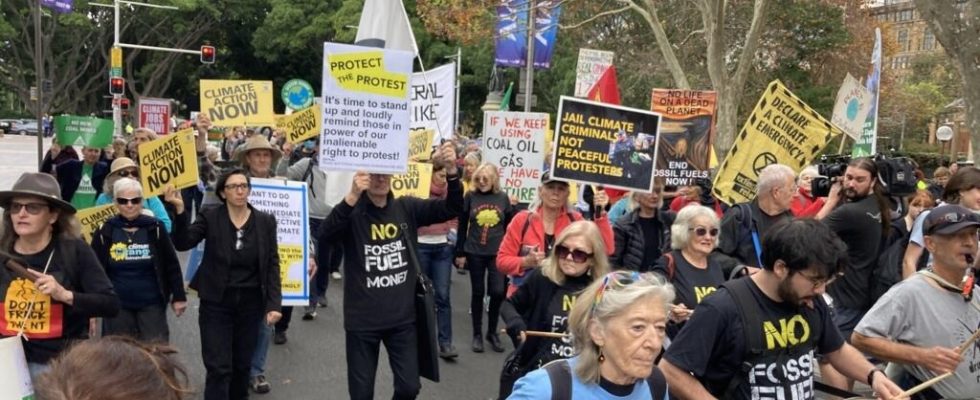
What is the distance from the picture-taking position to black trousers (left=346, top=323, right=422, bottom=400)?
5.17m

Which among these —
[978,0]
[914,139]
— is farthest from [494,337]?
[914,139]

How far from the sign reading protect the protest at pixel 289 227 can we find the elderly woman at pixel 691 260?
122 inches

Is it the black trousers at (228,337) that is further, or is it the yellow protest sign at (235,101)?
the yellow protest sign at (235,101)

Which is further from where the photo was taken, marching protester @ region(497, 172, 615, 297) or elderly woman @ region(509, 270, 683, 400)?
marching protester @ region(497, 172, 615, 297)

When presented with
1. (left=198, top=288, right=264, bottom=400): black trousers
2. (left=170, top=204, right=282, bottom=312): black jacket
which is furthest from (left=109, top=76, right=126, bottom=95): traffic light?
(left=198, top=288, right=264, bottom=400): black trousers

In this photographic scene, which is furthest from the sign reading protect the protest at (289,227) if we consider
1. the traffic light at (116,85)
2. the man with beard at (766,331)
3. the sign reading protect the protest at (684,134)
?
the traffic light at (116,85)

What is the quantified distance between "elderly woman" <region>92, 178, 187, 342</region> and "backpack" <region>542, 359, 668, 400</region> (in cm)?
362

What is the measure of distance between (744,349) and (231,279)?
349 centimetres

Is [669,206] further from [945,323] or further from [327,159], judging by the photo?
[945,323]

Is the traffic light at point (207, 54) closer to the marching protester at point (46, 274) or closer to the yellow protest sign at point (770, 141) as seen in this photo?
the yellow protest sign at point (770, 141)

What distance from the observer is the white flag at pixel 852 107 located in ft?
31.9

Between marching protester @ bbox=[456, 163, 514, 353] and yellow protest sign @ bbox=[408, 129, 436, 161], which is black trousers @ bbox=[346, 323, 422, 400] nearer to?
marching protester @ bbox=[456, 163, 514, 353]

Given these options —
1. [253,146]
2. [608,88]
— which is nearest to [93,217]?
[253,146]

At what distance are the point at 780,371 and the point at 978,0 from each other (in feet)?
28.3
